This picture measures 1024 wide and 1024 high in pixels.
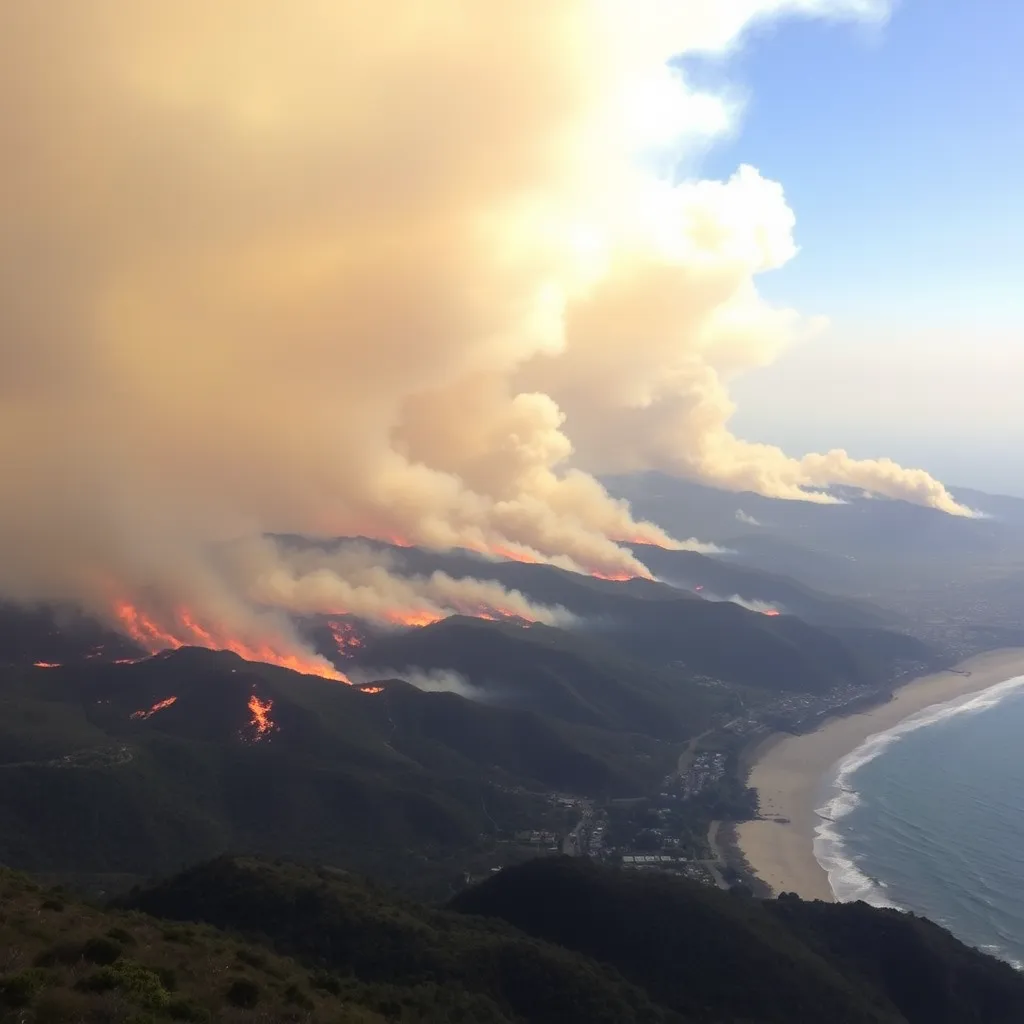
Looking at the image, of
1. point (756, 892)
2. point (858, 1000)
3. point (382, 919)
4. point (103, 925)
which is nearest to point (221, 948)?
point (103, 925)

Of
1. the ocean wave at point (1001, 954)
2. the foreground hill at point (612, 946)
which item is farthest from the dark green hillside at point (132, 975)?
the ocean wave at point (1001, 954)

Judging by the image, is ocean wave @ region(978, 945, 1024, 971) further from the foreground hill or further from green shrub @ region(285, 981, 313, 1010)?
green shrub @ region(285, 981, 313, 1010)

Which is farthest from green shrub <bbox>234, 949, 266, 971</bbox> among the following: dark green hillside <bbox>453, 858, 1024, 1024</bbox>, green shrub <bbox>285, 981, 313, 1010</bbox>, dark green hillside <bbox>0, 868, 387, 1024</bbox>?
dark green hillside <bbox>453, 858, 1024, 1024</bbox>

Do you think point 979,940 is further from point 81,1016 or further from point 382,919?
point 81,1016

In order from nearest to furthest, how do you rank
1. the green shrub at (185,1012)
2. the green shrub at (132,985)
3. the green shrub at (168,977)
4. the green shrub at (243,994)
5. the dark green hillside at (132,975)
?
the dark green hillside at (132,975), the green shrub at (132,985), the green shrub at (185,1012), the green shrub at (168,977), the green shrub at (243,994)

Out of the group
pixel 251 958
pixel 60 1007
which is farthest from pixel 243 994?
pixel 60 1007

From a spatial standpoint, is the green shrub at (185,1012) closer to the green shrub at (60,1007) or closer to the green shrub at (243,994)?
the green shrub at (60,1007)

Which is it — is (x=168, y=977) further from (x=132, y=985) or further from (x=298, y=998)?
(x=298, y=998)

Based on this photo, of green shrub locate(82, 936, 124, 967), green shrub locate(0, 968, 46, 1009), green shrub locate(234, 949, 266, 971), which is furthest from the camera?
green shrub locate(234, 949, 266, 971)
